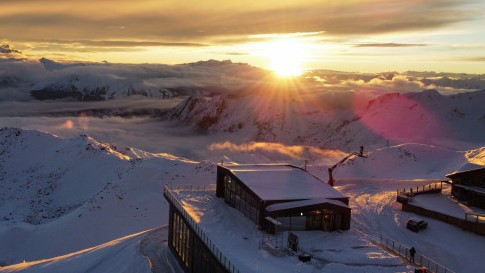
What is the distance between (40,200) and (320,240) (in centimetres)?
5032

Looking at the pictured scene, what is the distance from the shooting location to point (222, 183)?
40031mm

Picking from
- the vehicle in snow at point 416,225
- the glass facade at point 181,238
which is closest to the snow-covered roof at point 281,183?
the glass facade at point 181,238

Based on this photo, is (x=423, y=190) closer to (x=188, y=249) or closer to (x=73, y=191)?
(x=188, y=249)

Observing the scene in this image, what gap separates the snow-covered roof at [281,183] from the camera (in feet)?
109

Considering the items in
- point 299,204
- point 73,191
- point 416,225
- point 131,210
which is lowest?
point 73,191

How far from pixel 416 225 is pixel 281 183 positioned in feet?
38.6

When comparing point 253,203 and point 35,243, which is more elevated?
point 253,203

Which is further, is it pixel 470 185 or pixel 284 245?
pixel 470 185

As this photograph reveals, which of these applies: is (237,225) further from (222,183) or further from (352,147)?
(352,147)

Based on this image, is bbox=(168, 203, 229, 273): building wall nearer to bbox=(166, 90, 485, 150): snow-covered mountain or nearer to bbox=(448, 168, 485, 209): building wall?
bbox=(448, 168, 485, 209): building wall

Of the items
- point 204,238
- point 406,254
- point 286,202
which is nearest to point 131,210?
point 204,238

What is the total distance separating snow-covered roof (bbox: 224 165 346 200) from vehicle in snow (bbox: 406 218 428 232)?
856 centimetres

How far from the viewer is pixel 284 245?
2922 centimetres

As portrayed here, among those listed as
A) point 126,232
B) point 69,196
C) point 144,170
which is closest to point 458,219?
point 126,232
